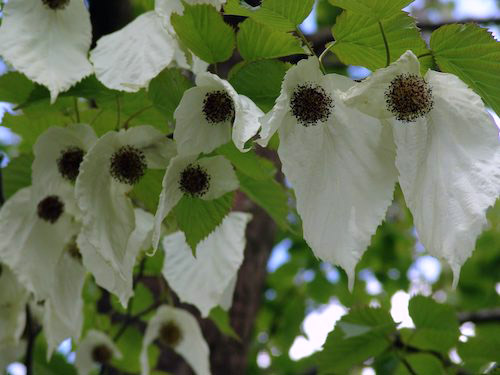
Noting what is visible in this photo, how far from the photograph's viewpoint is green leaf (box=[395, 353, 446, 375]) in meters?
1.08

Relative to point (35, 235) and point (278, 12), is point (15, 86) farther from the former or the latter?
point (278, 12)

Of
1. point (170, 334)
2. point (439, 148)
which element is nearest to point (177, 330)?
point (170, 334)

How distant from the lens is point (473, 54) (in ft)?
2.31

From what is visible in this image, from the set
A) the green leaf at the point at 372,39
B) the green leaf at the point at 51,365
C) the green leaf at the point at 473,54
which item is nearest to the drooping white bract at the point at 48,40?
the green leaf at the point at 372,39

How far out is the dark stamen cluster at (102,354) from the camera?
134 centimetres

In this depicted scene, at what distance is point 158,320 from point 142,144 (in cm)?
54

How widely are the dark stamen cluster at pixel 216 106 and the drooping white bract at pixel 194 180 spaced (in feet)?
0.18

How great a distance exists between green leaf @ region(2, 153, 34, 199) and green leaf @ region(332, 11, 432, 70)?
53 centimetres

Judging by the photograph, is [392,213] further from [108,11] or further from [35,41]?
[35,41]

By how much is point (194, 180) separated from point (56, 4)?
32 centimetres

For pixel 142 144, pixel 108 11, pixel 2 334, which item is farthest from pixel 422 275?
pixel 142 144

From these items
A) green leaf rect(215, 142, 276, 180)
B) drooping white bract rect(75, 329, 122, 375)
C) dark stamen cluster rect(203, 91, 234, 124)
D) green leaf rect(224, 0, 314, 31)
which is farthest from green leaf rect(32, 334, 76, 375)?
green leaf rect(224, 0, 314, 31)

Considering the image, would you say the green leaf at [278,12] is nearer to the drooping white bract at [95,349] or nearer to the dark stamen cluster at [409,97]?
the dark stamen cluster at [409,97]

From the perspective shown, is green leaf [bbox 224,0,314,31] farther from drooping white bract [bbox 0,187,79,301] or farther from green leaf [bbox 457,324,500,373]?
green leaf [bbox 457,324,500,373]
